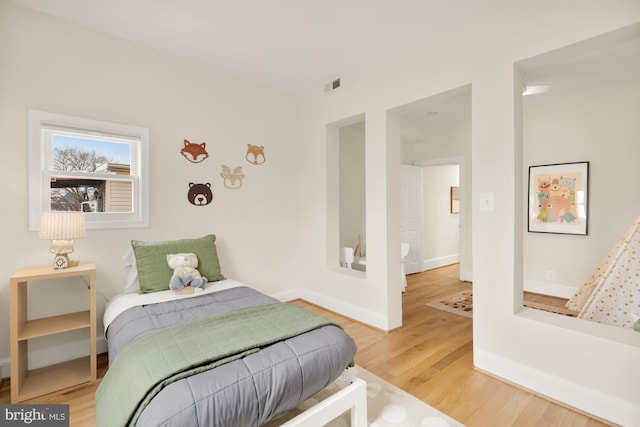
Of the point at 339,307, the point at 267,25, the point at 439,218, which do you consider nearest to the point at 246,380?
the point at 339,307

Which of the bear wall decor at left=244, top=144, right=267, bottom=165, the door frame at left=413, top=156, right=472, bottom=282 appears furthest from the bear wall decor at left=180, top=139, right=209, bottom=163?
the door frame at left=413, top=156, right=472, bottom=282

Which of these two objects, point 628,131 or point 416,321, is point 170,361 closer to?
point 416,321

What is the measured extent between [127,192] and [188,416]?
234 cm

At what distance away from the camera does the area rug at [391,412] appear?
1.75 metres

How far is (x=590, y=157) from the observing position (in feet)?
12.3

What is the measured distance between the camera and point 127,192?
2.82 m

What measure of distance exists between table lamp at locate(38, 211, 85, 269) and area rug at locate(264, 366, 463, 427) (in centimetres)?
191

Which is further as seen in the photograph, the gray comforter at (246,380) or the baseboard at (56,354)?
the baseboard at (56,354)

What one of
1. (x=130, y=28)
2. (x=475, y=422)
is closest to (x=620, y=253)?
(x=475, y=422)

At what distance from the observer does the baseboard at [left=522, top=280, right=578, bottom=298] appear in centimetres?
394

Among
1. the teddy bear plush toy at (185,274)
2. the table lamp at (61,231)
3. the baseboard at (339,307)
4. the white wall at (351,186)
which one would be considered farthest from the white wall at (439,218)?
the table lamp at (61,231)

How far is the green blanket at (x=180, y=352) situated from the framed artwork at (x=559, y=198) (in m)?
3.84

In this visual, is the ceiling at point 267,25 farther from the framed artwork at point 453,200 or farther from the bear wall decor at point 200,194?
the framed artwork at point 453,200

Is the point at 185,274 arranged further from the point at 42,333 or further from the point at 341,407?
the point at 341,407
